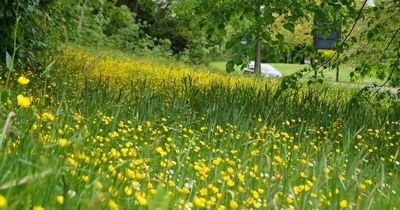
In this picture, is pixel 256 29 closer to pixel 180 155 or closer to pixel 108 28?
pixel 180 155

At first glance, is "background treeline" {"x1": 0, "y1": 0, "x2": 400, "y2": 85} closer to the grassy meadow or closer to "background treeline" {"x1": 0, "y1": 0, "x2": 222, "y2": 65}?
"background treeline" {"x1": 0, "y1": 0, "x2": 222, "y2": 65}

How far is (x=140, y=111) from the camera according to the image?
14.3 feet

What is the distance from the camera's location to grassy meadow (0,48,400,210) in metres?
1.75

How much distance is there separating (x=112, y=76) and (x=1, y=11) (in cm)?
285

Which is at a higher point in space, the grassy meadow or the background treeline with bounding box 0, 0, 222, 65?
the background treeline with bounding box 0, 0, 222, 65

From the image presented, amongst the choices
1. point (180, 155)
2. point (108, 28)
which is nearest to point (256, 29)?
point (180, 155)

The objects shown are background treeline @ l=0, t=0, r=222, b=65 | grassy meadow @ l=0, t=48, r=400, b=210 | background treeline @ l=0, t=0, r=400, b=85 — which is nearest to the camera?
grassy meadow @ l=0, t=48, r=400, b=210

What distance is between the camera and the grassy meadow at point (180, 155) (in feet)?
5.74

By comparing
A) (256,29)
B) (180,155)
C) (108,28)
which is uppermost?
(108,28)

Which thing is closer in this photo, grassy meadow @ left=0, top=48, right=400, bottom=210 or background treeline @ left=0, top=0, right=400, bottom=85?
grassy meadow @ left=0, top=48, right=400, bottom=210

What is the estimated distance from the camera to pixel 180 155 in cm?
289

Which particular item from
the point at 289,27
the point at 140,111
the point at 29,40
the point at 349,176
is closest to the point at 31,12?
the point at 29,40

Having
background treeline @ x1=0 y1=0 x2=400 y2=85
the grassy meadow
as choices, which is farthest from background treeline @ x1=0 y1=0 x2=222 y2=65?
the grassy meadow

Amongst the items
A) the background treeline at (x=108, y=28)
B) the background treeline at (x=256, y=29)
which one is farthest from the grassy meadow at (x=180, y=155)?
the background treeline at (x=108, y=28)
